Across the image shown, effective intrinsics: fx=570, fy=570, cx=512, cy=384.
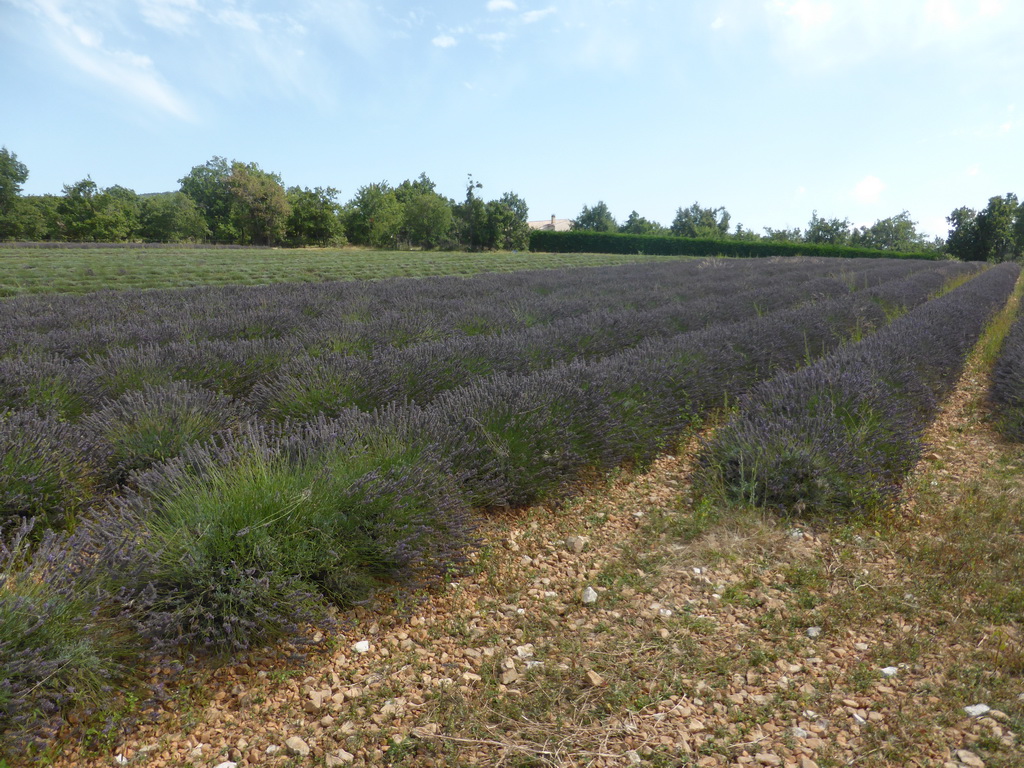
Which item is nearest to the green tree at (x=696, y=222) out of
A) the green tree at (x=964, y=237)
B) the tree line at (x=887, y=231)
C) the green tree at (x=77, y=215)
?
the tree line at (x=887, y=231)

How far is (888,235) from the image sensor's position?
68.1m

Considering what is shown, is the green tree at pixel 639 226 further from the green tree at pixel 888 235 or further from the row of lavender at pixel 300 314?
the row of lavender at pixel 300 314

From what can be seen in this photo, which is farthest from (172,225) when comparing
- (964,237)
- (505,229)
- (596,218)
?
(964,237)

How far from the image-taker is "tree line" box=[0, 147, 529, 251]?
4684 centimetres

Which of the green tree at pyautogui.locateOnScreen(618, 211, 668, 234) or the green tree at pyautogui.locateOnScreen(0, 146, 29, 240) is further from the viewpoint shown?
the green tree at pyautogui.locateOnScreen(618, 211, 668, 234)

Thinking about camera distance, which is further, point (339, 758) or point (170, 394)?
point (170, 394)

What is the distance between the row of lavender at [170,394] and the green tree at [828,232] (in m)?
75.0

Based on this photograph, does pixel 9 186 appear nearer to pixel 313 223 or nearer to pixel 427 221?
pixel 313 223

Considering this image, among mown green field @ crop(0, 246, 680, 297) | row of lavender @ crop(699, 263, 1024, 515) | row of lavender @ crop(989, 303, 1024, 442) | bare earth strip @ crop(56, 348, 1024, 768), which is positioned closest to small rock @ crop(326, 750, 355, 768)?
bare earth strip @ crop(56, 348, 1024, 768)

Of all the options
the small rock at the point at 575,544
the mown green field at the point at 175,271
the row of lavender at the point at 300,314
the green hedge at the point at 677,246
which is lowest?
the small rock at the point at 575,544

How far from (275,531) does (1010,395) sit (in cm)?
631

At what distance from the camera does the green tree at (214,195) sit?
5291cm

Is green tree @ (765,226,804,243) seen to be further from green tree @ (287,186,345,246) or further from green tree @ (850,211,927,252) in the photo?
green tree @ (287,186,345,246)

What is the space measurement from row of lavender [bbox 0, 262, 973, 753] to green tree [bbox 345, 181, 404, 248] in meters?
50.9
